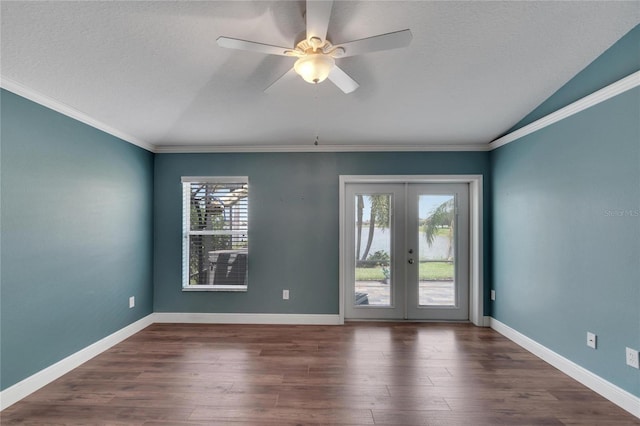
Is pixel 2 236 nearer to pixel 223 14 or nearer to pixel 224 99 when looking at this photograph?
pixel 224 99

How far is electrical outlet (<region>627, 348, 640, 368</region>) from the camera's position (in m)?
2.03

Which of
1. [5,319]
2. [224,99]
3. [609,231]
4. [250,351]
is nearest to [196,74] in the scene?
[224,99]

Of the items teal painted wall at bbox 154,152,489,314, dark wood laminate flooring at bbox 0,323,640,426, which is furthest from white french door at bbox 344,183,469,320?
dark wood laminate flooring at bbox 0,323,640,426

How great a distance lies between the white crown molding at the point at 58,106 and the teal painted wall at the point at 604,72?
446cm

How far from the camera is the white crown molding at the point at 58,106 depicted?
2135 mm

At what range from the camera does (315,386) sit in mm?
2363

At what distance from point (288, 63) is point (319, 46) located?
2.29 feet

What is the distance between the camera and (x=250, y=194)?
3.88 metres

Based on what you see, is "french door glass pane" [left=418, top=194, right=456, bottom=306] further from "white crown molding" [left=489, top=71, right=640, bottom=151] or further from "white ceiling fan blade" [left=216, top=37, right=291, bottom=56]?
"white ceiling fan blade" [left=216, top=37, right=291, bottom=56]

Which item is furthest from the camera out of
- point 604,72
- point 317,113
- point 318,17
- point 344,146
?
point 344,146

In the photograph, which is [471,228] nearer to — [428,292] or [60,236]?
[428,292]

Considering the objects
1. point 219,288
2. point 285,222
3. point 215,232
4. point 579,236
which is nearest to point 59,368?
point 219,288

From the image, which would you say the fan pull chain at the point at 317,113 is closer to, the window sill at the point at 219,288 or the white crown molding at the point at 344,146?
the white crown molding at the point at 344,146

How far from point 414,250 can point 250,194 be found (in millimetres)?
2351
